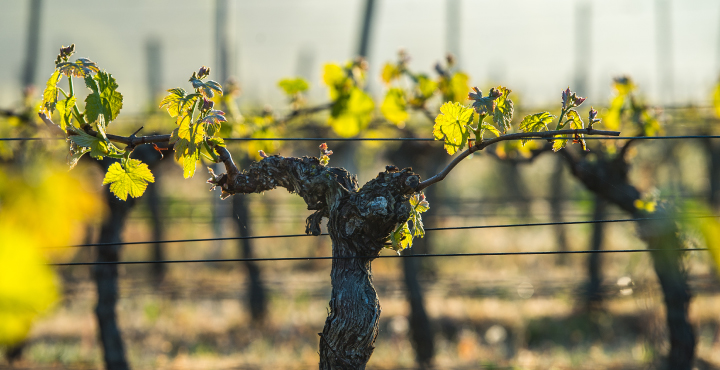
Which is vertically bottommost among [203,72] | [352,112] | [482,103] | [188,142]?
[188,142]

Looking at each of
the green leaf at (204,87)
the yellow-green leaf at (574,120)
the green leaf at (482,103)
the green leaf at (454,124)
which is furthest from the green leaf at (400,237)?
the green leaf at (204,87)

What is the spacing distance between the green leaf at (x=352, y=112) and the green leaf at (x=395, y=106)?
119 mm

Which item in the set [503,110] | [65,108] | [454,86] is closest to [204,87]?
[65,108]

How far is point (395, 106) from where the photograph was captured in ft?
13.0

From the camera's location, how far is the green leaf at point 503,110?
188cm

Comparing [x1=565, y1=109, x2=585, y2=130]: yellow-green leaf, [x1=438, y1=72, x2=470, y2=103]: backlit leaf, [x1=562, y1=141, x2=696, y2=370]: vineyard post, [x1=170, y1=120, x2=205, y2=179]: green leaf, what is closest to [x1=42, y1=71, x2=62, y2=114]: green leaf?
[x1=170, y1=120, x2=205, y2=179]: green leaf

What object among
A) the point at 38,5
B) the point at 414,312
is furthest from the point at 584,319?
the point at 38,5

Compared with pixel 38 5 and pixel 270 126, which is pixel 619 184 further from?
pixel 38 5

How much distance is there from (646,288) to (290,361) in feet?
10.5

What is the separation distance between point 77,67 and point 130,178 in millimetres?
414

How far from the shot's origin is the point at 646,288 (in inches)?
166

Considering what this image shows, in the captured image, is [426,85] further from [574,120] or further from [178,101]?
[178,101]

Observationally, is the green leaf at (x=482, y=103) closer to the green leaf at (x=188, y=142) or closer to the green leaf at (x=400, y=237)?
the green leaf at (x=400, y=237)

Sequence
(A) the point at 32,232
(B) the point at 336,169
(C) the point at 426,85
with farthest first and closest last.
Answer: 1. (A) the point at 32,232
2. (C) the point at 426,85
3. (B) the point at 336,169
